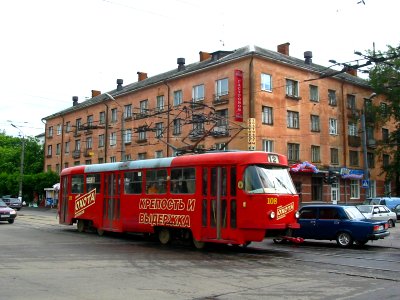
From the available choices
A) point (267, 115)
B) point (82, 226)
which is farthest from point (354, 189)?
point (82, 226)

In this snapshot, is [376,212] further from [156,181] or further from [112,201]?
[112,201]

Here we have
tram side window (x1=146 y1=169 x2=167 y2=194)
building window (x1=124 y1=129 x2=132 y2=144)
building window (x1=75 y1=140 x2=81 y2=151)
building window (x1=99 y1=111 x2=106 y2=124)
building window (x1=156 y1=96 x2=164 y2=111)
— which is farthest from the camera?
building window (x1=75 y1=140 x2=81 y2=151)

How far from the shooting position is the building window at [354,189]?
4609 cm

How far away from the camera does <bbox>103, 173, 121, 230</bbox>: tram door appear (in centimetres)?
1928

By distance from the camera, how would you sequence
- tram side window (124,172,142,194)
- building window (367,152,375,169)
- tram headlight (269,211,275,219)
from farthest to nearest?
1. building window (367,152,375,169)
2. tram side window (124,172,142,194)
3. tram headlight (269,211,275,219)

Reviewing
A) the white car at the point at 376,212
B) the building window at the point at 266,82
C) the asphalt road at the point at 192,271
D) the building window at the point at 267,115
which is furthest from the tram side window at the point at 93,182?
the building window at the point at 266,82

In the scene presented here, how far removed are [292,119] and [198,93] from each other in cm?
866

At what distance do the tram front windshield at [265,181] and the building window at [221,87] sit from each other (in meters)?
25.1

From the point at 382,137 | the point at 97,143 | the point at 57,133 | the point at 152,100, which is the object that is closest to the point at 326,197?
the point at 382,137

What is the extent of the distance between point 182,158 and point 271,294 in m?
8.59

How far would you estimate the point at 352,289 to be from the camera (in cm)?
884

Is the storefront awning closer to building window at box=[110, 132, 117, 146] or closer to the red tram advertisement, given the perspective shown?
building window at box=[110, 132, 117, 146]

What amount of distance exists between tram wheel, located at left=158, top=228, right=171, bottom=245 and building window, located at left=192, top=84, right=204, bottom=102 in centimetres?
2600

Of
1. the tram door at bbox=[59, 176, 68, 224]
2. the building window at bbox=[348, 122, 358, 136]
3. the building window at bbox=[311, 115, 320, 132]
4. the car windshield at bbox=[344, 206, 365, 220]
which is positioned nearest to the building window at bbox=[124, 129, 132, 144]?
the building window at bbox=[311, 115, 320, 132]
